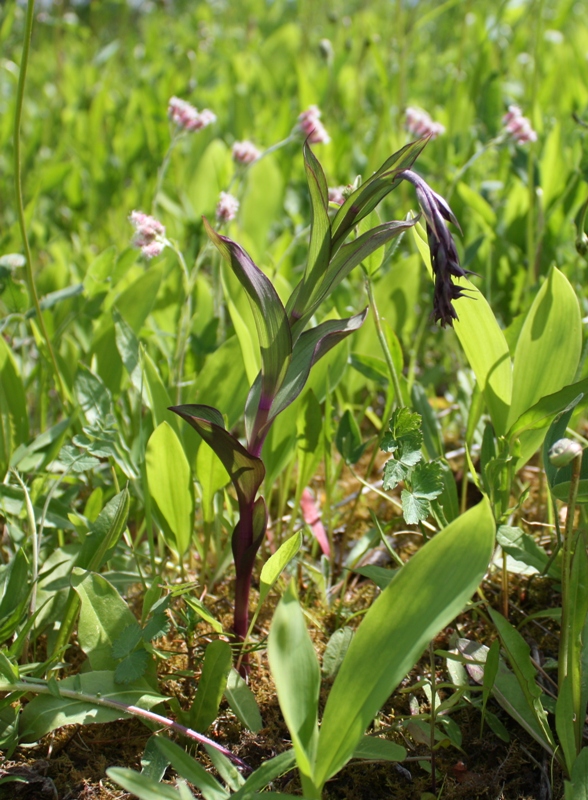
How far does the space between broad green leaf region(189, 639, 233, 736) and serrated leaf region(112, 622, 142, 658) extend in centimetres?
10

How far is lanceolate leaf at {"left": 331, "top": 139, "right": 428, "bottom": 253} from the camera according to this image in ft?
2.82

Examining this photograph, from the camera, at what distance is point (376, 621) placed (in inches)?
30.8

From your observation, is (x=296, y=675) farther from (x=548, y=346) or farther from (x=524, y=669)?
(x=548, y=346)

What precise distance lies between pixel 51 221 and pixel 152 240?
1668mm

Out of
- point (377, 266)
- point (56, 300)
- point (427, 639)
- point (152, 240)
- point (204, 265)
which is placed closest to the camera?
point (427, 639)

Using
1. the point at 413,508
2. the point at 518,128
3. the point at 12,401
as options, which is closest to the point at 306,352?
the point at 413,508

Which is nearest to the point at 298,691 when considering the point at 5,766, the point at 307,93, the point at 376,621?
the point at 376,621

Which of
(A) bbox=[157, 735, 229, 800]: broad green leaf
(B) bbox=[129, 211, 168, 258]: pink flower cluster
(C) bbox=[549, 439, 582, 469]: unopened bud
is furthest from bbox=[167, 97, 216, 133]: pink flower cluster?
(A) bbox=[157, 735, 229, 800]: broad green leaf

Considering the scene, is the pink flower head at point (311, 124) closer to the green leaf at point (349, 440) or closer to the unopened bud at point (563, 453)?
the green leaf at point (349, 440)

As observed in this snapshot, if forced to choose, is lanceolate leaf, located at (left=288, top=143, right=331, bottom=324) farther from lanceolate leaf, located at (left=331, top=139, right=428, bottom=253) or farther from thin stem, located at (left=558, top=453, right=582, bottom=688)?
thin stem, located at (left=558, top=453, right=582, bottom=688)

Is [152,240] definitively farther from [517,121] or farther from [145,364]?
[517,121]

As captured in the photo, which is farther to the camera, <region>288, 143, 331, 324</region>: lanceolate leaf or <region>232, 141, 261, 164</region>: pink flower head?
<region>232, 141, 261, 164</region>: pink flower head

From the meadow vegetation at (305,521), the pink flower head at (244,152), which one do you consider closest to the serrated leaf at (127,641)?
the meadow vegetation at (305,521)

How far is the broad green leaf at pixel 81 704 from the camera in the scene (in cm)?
95
